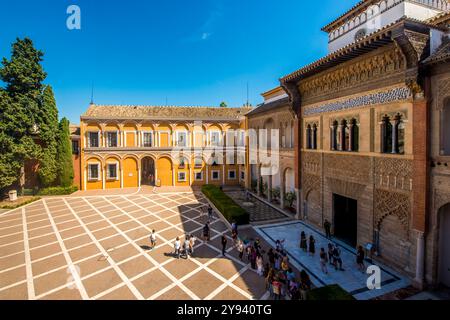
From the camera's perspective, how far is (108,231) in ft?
58.2

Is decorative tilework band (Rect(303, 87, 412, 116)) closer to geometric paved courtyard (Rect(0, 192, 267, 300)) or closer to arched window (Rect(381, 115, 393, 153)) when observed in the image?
arched window (Rect(381, 115, 393, 153))

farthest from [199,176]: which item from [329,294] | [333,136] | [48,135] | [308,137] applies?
[329,294]

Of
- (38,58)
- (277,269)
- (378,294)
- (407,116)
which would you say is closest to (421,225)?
(378,294)

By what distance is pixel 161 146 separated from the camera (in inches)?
1342

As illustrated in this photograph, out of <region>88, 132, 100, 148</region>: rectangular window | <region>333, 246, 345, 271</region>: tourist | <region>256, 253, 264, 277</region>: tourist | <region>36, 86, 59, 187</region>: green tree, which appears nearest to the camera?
<region>256, 253, 264, 277</region>: tourist

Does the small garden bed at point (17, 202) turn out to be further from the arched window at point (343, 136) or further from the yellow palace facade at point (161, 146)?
the arched window at point (343, 136)

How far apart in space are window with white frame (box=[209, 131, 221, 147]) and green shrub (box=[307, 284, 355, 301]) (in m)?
27.8

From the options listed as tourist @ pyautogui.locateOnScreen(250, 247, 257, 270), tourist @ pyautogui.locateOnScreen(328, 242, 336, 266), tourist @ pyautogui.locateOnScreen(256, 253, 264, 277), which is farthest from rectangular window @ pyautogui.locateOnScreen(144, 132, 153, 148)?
tourist @ pyautogui.locateOnScreen(328, 242, 336, 266)

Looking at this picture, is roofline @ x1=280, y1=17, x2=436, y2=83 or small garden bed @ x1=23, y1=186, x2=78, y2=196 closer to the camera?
roofline @ x1=280, y1=17, x2=436, y2=83

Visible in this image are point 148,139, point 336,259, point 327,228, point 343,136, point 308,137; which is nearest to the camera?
point 336,259

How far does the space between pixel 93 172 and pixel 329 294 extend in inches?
1252

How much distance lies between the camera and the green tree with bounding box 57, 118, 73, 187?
98.3 feet

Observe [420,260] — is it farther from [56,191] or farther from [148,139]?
[56,191]
